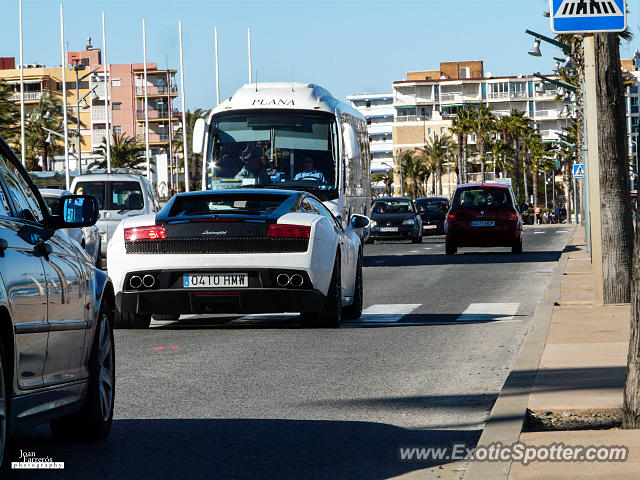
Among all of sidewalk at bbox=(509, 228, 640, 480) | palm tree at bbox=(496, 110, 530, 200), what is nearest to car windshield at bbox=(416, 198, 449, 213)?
sidewalk at bbox=(509, 228, 640, 480)

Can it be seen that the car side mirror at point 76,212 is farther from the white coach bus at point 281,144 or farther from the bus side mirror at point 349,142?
the bus side mirror at point 349,142

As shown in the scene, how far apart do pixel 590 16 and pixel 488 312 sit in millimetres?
4266

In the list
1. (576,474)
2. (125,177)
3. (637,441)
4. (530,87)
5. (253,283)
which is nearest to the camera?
(576,474)

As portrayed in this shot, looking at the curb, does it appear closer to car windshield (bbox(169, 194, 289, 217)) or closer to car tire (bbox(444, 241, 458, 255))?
car windshield (bbox(169, 194, 289, 217))

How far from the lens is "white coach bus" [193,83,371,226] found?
23.5 meters

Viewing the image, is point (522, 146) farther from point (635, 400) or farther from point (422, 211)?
point (635, 400)

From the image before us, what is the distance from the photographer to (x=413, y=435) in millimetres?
7473

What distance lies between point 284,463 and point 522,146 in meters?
152

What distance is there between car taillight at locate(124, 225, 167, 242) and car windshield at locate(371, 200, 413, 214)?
116 feet

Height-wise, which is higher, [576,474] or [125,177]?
[125,177]

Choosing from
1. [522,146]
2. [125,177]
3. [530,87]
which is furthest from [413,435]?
[530,87]

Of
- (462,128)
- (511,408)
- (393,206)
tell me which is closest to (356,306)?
(511,408)

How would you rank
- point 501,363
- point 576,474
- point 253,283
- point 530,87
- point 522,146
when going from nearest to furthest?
point 576,474 < point 501,363 < point 253,283 < point 522,146 < point 530,87

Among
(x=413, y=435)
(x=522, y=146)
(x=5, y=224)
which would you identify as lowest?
(x=413, y=435)
